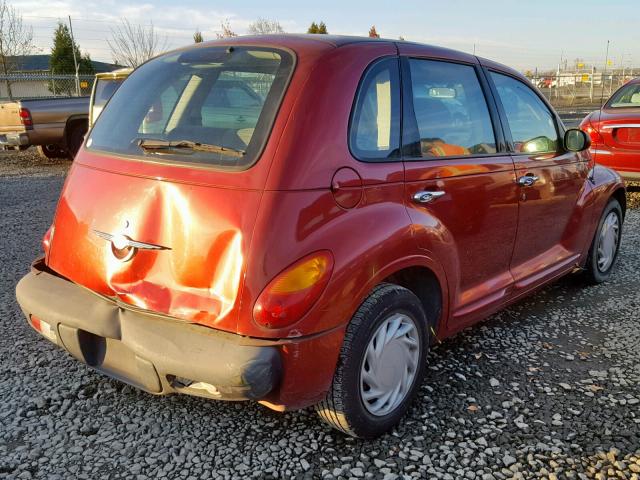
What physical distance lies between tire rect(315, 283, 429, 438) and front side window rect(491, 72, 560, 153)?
4.92 feet

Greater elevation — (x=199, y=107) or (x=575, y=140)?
(x=199, y=107)

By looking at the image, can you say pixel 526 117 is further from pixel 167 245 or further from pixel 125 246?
pixel 125 246

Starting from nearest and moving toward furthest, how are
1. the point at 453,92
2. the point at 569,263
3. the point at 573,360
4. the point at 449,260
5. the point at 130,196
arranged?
the point at 130,196 < the point at 449,260 < the point at 453,92 < the point at 573,360 < the point at 569,263

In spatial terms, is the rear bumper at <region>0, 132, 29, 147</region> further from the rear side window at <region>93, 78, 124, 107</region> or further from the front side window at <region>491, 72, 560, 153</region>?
the front side window at <region>491, 72, 560, 153</region>

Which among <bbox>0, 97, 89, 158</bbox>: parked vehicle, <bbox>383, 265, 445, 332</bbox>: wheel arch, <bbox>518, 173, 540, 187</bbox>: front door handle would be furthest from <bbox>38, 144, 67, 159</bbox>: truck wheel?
<bbox>383, 265, 445, 332</bbox>: wheel arch

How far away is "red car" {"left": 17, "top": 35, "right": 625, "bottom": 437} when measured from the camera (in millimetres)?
2252

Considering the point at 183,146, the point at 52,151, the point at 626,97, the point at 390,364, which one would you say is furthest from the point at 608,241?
the point at 52,151

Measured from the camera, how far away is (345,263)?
7.66ft

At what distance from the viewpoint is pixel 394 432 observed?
A: 2.76 meters

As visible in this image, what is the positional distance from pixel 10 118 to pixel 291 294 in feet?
35.3

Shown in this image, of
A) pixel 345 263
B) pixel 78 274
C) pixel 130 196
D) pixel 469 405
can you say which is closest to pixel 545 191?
pixel 469 405

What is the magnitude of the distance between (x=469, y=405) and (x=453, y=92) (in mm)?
1686

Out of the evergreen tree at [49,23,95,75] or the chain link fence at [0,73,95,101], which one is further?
the evergreen tree at [49,23,95,75]

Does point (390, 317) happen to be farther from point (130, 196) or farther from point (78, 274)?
point (78, 274)
